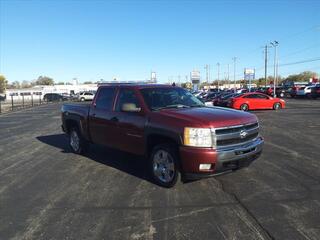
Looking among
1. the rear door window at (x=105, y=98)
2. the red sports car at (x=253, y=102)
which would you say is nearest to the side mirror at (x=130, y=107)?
the rear door window at (x=105, y=98)

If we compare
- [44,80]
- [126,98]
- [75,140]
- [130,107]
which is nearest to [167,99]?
[130,107]

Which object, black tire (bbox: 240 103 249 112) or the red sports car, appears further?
the red sports car

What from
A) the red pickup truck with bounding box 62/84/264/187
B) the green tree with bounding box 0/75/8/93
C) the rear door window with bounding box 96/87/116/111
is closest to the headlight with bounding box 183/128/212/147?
the red pickup truck with bounding box 62/84/264/187

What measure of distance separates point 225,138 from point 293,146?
5239mm

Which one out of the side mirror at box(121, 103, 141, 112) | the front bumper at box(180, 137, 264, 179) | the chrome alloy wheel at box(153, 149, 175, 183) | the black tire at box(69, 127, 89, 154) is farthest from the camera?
the black tire at box(69, 127, 89, 154)

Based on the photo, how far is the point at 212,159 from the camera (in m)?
5.73

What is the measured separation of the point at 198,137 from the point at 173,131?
471mm

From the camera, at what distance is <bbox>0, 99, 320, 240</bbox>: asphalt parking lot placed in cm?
459

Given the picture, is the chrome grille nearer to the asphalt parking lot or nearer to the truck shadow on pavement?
the asphalt parking lot

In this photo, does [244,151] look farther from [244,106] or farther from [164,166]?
[244,106]

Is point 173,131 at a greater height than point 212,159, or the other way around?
point 173,131

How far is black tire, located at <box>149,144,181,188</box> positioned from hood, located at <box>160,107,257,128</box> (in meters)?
0.60

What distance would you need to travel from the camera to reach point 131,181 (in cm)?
692

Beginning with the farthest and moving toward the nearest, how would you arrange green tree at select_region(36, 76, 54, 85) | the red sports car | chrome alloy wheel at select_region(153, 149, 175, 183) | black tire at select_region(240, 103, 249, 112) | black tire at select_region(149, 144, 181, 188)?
green tree at select_region(36, 76, 54, 85) → the red sports car → black tire at select_region(240, 103, 249, 112) → chrome alloy wheel at select_region(153, 149, 175, 183) → black tire at select_region(149, 144, 181, 188)
